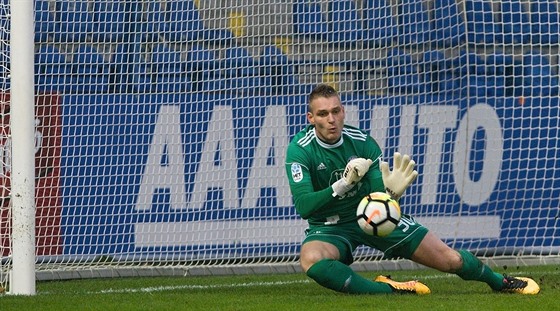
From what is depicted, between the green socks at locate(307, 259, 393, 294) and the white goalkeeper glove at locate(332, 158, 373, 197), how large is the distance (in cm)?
47

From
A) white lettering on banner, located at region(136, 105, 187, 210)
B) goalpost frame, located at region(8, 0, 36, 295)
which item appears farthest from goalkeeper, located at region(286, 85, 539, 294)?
white lettering on banner, located at region(136, 105, 187, 210)

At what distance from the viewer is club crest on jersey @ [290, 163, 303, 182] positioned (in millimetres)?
6875

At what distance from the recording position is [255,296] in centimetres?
710

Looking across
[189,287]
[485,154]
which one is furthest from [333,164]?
[485,154]

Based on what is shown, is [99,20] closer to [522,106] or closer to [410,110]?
[410,110]

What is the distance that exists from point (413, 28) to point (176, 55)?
91.6 inches

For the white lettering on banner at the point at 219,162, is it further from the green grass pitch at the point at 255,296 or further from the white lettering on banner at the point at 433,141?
the white lettering on banner at the point at 433,141

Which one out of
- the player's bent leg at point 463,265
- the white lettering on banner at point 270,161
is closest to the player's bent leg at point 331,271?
the player's bent leg at point 463,265

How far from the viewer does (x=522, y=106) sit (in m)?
10.6

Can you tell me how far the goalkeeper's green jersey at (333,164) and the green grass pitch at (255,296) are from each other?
0.57m

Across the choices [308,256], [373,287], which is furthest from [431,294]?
[308,256]

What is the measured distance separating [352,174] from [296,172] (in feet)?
1.97

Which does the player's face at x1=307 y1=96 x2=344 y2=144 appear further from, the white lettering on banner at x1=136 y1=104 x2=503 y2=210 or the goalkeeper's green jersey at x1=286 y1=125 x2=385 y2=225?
the white lettering on banner at x1=136 y1=104 x2=503 y2=210

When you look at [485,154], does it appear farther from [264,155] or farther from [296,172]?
[296,172]
